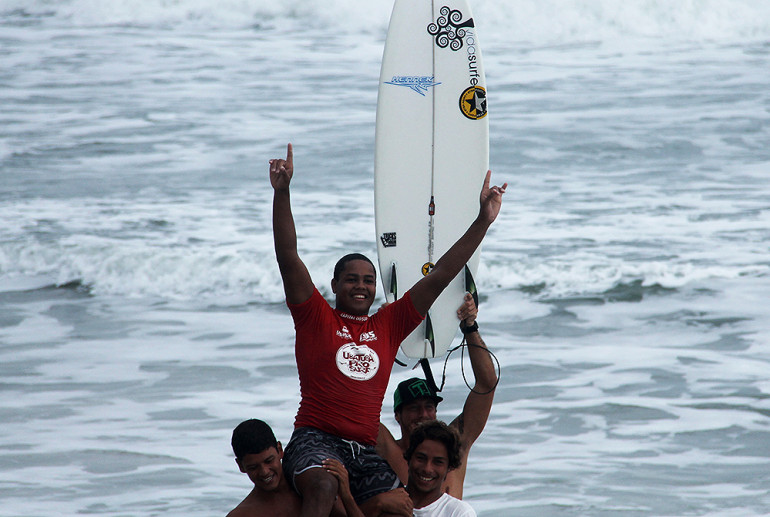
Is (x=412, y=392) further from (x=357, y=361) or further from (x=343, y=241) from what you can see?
(x=343, y=241)

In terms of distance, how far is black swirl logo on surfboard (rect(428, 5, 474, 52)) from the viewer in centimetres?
538

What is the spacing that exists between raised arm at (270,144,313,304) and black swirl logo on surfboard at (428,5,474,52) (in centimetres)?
217

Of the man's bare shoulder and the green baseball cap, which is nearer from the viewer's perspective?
the man's bare shoulder

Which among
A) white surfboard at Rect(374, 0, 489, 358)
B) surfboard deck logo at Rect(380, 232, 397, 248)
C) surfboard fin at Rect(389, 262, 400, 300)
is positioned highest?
white surfboard at Rect(374, 0, 489, 358)

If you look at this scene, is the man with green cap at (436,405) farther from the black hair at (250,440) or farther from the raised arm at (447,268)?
the black hair at (250,440)

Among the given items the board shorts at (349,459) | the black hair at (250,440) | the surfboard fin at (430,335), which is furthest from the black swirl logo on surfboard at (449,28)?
the black hair at (250,440)

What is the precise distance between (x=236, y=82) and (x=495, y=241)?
7.15 metres

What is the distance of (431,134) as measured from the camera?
534cm

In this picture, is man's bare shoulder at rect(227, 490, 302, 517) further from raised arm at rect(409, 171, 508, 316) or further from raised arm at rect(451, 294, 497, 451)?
raised arm at rect(451, 294, 497, 451)

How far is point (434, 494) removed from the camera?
3.56 metres

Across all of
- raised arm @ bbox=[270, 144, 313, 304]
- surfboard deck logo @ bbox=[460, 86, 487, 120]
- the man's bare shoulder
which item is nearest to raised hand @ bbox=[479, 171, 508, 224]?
raised arm @ bbox=[270, 144, 313, 304]

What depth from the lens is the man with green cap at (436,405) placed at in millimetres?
3963

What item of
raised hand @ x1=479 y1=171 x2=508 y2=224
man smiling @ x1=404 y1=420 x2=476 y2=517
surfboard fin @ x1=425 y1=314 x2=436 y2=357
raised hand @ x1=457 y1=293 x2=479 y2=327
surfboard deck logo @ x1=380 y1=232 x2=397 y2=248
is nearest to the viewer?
man smiling @ x1=404 y1=420 x2=476 y2=517

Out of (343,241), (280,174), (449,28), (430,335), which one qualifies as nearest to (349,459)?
(280,174)
